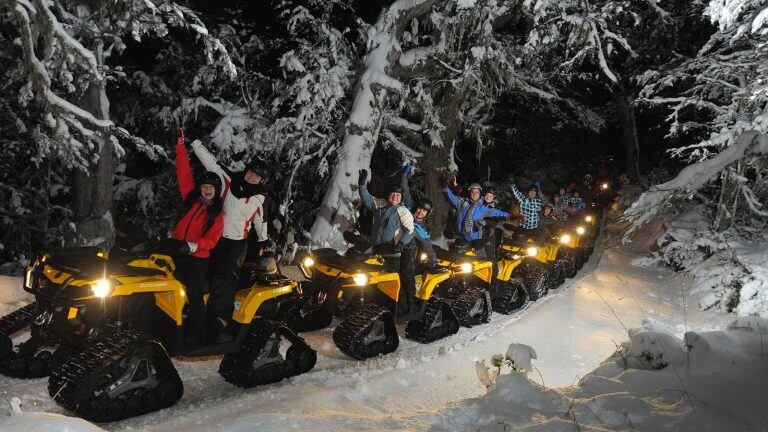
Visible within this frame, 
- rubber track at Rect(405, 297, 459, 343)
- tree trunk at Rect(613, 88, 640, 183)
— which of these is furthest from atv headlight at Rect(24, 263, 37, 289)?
tree trunk at Rect(613, 88, 640, 183)

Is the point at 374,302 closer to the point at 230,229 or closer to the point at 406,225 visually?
the point at 406,225

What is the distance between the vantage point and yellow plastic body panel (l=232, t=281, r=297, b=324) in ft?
17.6

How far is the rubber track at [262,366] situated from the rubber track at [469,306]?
10.4 ft

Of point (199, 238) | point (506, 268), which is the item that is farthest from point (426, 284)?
point (199, 238)

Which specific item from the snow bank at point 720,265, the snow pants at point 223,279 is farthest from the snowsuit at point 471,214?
the snow bank at point 720,265

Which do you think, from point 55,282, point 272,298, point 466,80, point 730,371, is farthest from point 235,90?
point 730,371

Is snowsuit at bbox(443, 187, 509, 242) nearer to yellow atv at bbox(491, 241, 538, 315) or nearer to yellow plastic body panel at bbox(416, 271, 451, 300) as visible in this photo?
yellow atv at bbox(491, 241, 538, 315)

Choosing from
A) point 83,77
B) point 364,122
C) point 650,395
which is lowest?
point 650,395

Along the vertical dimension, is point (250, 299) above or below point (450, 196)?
below

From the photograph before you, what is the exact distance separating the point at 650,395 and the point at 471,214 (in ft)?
16.4

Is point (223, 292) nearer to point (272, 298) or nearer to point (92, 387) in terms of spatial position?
point (272, 298)

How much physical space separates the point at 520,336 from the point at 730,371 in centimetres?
383

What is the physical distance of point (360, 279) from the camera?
652 centimetres

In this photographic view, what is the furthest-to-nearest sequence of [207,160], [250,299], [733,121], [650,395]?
[733,121]
[207,160]
[250,299]
[650,395]
